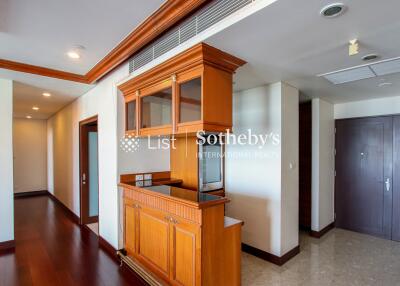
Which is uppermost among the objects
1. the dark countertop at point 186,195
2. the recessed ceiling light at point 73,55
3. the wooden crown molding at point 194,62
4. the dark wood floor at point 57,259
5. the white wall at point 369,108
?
the recessed ceiling light at point 73,55

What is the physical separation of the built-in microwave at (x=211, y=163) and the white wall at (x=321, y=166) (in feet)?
5.72

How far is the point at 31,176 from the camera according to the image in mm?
7500

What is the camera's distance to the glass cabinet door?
3158 millimetres

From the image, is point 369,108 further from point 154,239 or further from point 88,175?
point 88,175

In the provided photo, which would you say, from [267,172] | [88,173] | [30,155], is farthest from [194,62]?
[30,155]

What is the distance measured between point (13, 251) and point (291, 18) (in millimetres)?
4526

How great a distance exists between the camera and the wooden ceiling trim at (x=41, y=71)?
3.10 m

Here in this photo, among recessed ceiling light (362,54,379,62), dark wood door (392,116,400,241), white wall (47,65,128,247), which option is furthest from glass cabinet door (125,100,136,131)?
dark wood door (392,116,400,241)

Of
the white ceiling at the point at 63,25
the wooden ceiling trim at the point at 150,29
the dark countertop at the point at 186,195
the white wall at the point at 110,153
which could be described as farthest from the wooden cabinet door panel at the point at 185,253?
the white ceiling at the point at 63,25

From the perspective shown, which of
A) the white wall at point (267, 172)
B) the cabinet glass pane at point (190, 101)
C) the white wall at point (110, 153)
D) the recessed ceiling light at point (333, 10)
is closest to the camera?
the recessed ceiling light at point (333, 10)

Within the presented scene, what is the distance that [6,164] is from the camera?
3.57m

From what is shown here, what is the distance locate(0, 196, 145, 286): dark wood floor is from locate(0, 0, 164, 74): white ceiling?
2.65 m

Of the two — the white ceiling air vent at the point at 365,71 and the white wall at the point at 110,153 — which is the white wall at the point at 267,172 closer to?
the white ceiling air vent at the point at 365,71

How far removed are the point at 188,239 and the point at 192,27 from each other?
1.86 metres
